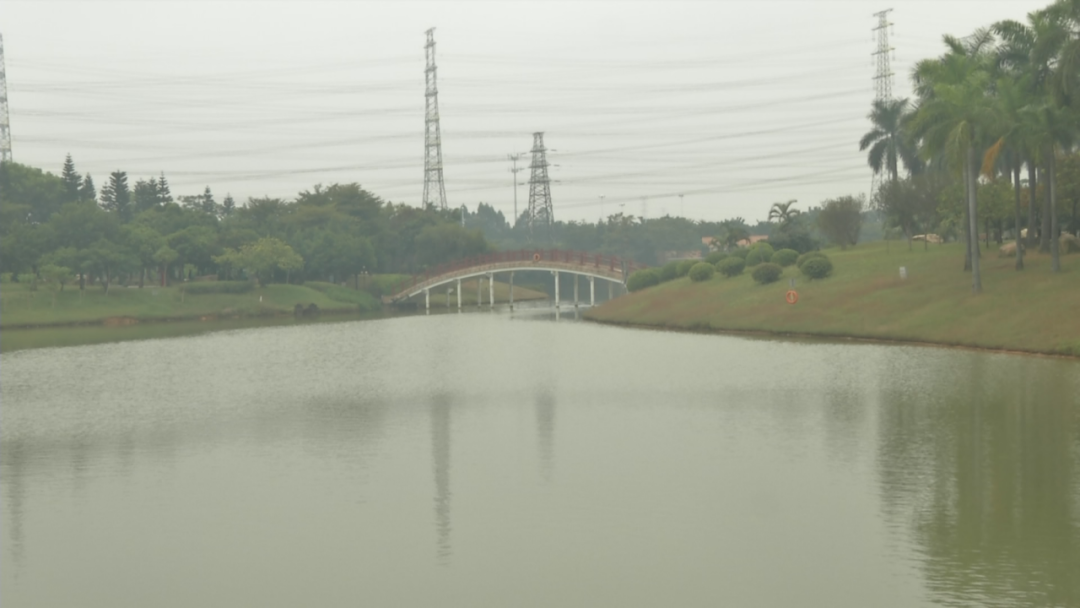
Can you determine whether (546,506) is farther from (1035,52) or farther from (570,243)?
(570,243)

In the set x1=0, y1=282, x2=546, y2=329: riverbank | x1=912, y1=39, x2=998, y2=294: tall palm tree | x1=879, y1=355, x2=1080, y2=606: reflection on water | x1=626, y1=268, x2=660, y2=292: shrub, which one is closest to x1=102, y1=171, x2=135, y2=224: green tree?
x1=0, y1=282, x2=546, y2=329: riverbank

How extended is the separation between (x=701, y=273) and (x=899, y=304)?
24.4 metres

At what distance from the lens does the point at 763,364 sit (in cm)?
4194

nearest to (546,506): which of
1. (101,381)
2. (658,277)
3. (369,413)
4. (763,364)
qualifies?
(369,413)

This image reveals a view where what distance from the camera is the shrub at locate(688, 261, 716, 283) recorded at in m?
78.9

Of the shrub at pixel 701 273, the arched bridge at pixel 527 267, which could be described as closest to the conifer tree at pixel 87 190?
the arched bridge at pixel 527 267

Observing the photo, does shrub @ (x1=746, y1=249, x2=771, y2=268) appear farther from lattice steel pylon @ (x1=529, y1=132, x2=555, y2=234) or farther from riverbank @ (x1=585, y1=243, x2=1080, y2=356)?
lattice steel pylon @ (x1=529, y1=132, x2=555, y2=234)

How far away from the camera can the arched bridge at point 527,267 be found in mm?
99812

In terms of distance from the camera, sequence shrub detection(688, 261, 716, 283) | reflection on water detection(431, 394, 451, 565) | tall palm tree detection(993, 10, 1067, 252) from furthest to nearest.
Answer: shrub detection(688, 261, 716, 283) → tall palm tree detection(993, 10, 1067, 252) → reflection on water detection(431, 394, 451, 565)

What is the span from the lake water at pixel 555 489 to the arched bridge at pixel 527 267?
60111 millimetres

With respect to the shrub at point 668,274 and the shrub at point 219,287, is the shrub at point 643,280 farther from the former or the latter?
the shrub at point 219,287

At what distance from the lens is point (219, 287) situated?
10262 cm

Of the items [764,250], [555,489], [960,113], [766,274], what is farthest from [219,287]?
[555,489]

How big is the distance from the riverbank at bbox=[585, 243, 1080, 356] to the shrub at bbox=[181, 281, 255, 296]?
131ft
